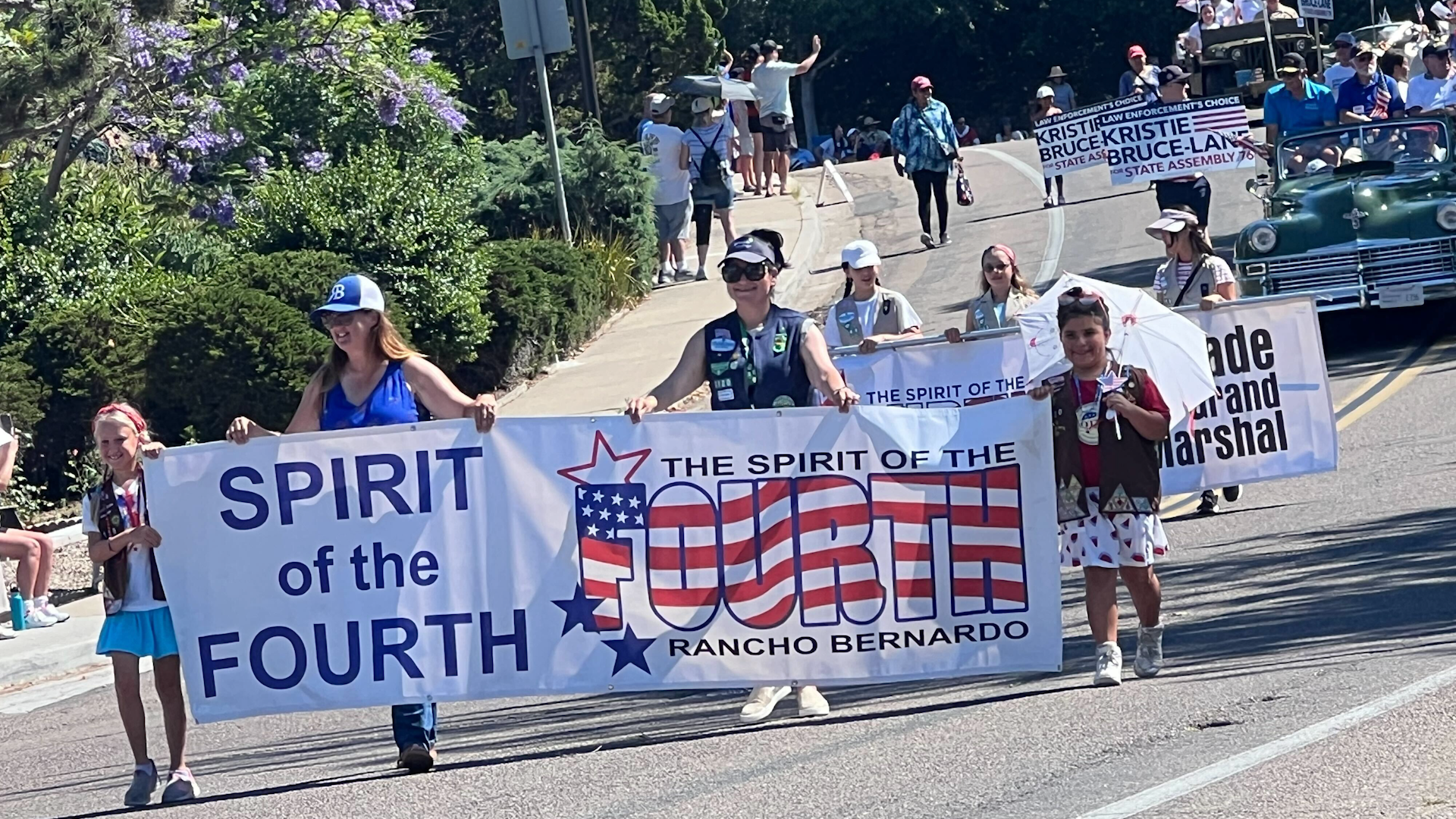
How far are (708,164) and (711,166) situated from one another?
0.16 feet

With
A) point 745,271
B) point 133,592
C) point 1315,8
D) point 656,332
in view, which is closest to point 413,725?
point 133,592

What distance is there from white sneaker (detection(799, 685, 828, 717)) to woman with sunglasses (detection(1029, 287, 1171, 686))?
102 cm

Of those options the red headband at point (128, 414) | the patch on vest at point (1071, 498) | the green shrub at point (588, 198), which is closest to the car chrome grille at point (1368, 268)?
the green shrub at point (588, 198)

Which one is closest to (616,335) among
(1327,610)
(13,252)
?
(13,252)

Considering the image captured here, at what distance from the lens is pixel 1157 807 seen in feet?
20.4

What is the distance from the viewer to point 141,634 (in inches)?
307

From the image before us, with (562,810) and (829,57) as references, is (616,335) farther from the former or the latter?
(829,57)

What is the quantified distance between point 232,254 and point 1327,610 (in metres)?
12.4

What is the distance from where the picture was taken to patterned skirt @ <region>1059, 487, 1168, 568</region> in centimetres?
798

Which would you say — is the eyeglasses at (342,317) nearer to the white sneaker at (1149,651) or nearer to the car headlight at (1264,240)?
the white sneaker at (1149,651)

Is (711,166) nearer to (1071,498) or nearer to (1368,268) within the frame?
(1368,268)

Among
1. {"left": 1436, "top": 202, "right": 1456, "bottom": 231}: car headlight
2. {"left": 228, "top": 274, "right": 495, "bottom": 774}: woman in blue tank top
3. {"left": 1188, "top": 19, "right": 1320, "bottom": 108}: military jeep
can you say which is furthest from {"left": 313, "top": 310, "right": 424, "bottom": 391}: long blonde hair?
{"left": 1188, "top": 19, "right": 1320, "bottom": 108}: military jeep

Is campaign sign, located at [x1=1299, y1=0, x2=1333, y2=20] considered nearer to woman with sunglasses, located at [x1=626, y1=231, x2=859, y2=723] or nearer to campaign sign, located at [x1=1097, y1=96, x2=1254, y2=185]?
campaign sign, located at [x1=1097, y1=96, x2=1254, y2=185]

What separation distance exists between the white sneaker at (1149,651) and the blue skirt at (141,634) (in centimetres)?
356
